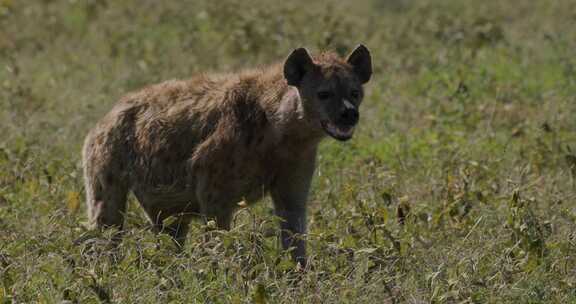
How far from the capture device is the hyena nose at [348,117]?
5355 mm

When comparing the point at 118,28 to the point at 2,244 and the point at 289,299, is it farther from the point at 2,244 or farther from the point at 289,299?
the point at 289,299

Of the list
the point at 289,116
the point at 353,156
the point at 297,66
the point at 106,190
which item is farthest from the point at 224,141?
the point at 353,156

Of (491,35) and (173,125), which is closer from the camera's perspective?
(173,125)

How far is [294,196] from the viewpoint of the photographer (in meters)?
5.60

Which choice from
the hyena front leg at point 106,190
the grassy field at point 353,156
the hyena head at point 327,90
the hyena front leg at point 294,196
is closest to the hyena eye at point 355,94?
the hyena head at point 327,90

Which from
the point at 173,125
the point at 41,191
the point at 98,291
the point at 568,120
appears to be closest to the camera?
the point at 98,291

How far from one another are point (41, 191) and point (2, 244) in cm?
110

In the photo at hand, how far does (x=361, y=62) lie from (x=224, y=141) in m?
0.76

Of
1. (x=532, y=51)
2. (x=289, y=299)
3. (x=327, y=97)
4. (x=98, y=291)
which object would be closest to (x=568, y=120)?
(x=532, y=51)

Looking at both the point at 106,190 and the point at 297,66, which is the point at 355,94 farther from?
the point at 106,190

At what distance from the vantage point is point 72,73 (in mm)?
9984

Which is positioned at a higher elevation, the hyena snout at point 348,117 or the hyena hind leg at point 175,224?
the hyena snout at point 348,117

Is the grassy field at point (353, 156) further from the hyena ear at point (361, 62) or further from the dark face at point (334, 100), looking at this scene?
the hyena ear at point (361, 62)

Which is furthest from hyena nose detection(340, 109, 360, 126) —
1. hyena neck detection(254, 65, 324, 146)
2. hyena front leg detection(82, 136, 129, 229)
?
hyena front leg detection(82, 136, 129, 229)
